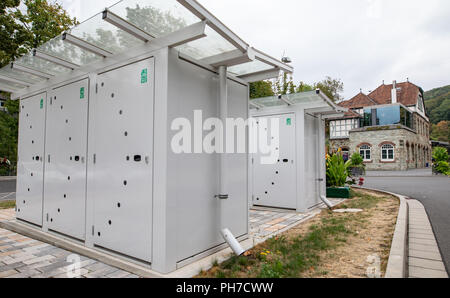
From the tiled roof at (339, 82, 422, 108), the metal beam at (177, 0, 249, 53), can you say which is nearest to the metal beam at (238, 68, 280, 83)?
the metal beam at (177, 0, 249, 53)

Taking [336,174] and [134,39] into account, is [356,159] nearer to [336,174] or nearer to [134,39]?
[336,174]

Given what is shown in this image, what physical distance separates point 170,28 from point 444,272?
4.08 m

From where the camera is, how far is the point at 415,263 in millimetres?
3248

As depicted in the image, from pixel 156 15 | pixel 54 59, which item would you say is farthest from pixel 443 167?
pixel 54 59

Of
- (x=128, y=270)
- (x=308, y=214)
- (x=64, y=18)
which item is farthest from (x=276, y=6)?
(x=64, y=18)

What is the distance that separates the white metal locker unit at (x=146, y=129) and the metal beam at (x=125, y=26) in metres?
0.01

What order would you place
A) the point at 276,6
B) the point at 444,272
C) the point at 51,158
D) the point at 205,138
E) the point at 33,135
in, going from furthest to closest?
1. the point at 276,6
2. the point at 33,135
3. the point at 51,158
4. the point at 205,138
5. the point at 444,272

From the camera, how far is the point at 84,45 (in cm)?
349

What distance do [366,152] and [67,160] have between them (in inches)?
1169

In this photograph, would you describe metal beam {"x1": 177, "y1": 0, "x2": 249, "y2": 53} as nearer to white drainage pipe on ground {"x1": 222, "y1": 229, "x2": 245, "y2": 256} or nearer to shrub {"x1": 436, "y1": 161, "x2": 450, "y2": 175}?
white drainage pipe on ground {"x1": 222, "y1": 229, "x2": 245, "y2": 256}

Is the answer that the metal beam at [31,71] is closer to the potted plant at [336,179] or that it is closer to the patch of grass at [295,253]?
the patch of grass at [295,253]

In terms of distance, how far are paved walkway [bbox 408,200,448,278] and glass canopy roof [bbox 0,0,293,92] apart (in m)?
3.10

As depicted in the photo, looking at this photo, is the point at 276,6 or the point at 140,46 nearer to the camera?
the point at 140,46

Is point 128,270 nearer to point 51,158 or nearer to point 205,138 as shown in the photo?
point 205,138
